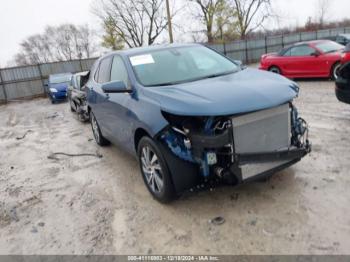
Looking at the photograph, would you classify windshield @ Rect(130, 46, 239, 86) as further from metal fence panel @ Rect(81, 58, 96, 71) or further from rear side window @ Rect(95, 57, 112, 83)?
Answer: metal fence panel @ Rect(81, 58, 96, 71)

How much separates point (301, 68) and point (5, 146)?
958cm

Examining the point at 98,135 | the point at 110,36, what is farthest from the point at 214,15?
the point at 98,135

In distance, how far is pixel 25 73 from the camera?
56.8 feet

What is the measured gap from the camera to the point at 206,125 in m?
2.89

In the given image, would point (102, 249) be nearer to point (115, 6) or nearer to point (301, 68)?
point (301, 68)

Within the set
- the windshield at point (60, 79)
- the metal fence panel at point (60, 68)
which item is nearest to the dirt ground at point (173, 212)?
the windshield at point (60, 79)

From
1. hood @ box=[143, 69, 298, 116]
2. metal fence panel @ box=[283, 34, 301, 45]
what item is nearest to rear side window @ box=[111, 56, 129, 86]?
hood @ box=[143, 69, 298, 116]

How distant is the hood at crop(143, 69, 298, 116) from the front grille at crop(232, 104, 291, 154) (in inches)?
5.2

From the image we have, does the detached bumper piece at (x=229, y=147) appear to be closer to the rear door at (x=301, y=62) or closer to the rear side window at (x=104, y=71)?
the rear side window at (x=104, y=71)

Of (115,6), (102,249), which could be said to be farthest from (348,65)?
(115,6)

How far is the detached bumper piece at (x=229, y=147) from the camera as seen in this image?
286 cm

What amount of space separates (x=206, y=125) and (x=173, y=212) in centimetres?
107

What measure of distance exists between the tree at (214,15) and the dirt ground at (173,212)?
33835 millimetres

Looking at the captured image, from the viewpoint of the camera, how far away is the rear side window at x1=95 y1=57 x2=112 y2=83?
15.6 feet
